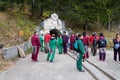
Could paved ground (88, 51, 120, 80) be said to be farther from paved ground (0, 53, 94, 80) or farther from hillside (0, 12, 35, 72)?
hillside (0, 12, 35, 72)

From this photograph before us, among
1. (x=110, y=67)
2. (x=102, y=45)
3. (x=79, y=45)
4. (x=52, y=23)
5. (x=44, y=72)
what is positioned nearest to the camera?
(x=44, y=72)

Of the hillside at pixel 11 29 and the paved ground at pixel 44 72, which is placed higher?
the hillside at pixel 11 29

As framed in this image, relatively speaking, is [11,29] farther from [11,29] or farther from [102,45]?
[102,45]

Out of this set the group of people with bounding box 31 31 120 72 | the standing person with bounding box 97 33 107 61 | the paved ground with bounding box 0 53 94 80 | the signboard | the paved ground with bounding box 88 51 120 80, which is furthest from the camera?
the signboard

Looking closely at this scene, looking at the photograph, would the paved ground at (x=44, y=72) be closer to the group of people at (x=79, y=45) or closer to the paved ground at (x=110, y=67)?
the group of people at (x=79, y=45)

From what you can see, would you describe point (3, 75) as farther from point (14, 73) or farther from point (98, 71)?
point (98, 71)

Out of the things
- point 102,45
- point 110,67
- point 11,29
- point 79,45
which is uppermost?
point 11,29

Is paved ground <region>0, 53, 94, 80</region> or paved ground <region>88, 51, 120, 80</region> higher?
paved ground <region>0, 53, 94, 80</region>

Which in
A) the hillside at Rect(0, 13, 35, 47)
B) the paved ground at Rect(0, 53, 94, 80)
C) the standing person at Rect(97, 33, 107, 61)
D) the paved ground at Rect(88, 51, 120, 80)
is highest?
the hillside at Rect(0, 13, 35, 47)

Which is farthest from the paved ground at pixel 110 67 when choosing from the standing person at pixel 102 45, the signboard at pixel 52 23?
the signboard at pixel 52 23

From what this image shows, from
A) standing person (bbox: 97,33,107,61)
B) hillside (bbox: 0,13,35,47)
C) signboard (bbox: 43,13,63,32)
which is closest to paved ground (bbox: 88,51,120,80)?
standing person (bbox: 97,33,107,61)

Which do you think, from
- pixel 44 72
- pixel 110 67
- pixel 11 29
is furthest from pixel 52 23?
pixel 44 72

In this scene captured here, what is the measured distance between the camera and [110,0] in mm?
45562

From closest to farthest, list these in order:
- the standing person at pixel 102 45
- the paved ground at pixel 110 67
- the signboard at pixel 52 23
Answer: the paved ground at pixel 110 67 → the standing person at pixel 102 45 → the signboard at pixel 52 23
